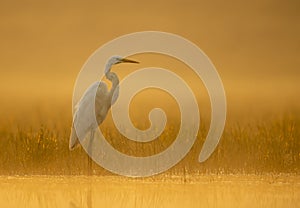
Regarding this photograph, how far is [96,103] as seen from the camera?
10.4 meters

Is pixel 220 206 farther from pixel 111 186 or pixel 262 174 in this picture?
pixel 262 174

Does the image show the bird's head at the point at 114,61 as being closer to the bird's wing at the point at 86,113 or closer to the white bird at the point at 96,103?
the white bird at the point at 96,103

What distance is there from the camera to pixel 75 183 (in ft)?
32.1

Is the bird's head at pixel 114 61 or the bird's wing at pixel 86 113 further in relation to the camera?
the bird's head at pixel 114 61

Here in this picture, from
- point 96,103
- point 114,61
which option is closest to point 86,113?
point 96,103

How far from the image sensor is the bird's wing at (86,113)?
10211 mm

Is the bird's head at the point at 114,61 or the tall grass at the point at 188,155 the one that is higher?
the bird's head at the point at 114,61

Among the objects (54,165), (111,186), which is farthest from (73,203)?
(54,165)

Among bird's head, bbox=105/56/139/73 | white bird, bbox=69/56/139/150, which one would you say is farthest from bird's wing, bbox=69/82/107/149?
bird's head, bbox=105/56/139/73

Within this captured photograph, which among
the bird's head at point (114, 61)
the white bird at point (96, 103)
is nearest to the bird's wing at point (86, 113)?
the white bird at point (96, 103)

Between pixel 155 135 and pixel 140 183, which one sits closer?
pixel 140 183

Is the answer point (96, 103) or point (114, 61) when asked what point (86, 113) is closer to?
point (96, 103)

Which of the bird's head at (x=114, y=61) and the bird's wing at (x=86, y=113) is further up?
the bird's head at (x=114, y=61)

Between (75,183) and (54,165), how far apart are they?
97 cm
